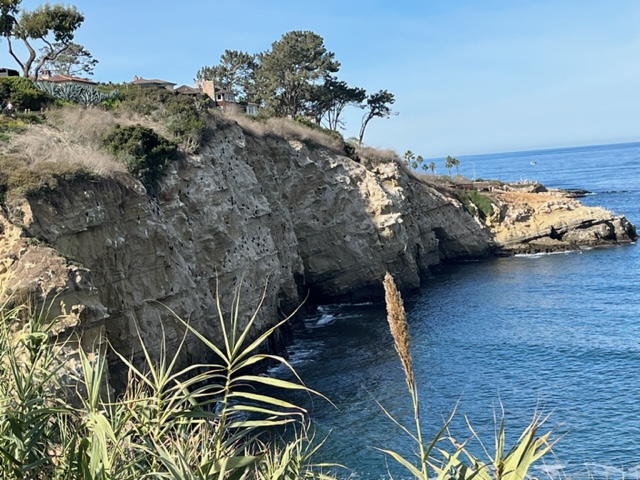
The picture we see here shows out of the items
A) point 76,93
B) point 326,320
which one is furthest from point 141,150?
point 326,320

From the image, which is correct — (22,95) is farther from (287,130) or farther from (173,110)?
(287,130)

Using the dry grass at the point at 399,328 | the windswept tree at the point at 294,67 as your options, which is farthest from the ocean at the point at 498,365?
the windswept tree at the point at 294,67

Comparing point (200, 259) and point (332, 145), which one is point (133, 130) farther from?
point (332, 145)

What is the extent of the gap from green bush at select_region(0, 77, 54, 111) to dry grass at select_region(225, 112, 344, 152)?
9.97 meters

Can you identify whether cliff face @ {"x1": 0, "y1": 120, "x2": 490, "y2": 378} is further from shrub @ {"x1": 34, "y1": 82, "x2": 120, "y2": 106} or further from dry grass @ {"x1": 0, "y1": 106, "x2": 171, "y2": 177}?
shrub @ {"x1": 34, "y1": 82, "x2": 120, "y2": 106}

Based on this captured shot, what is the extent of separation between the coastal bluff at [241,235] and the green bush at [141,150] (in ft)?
2.47

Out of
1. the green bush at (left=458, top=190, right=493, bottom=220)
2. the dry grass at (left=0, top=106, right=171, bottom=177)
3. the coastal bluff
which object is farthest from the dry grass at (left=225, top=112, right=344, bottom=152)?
the green bush at (left=458, top=190, right=493, bottom=220)

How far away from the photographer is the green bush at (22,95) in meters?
26.5

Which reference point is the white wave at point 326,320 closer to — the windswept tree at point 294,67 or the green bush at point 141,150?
the green bush at point 141,150

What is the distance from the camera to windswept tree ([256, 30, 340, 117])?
6019cm

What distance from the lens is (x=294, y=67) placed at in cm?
6122

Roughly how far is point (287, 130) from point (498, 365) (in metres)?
22.0

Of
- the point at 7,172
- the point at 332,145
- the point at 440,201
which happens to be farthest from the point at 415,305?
the point at 7,172

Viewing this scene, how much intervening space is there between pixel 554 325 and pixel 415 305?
33.6 ft
